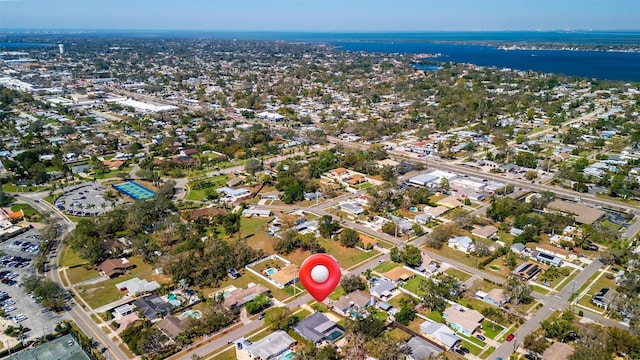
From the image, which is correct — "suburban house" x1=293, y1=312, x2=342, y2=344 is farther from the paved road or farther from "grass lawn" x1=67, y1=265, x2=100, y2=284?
"grass lawn" x1=67, y1=265, x2=100, y2=284

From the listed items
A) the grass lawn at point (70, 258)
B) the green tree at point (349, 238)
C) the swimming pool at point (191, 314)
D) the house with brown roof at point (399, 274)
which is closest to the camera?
the swimming pool at point (191, 314)

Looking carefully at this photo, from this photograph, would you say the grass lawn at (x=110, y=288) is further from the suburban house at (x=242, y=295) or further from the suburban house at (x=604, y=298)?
the suburban house at (x=604, y=298)

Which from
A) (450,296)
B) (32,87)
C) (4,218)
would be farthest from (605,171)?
(32,87)

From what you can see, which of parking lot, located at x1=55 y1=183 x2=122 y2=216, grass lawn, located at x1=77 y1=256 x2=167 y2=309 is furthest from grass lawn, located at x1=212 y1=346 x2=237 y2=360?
parking lot, located at x1=55 y1=183 x2=122 y2=216

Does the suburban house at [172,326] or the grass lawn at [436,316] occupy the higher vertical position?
the suburban house at [172,326]

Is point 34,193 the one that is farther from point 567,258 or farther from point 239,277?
point 567,258

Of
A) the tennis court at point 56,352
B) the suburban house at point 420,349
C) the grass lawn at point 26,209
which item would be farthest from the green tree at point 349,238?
the grass lawn at point 26,209

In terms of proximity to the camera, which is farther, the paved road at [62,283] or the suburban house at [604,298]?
the suburban house at [604,298]

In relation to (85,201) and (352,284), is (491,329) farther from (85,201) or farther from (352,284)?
(85,201)

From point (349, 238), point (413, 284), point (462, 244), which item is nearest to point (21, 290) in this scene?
point (349, 238)
